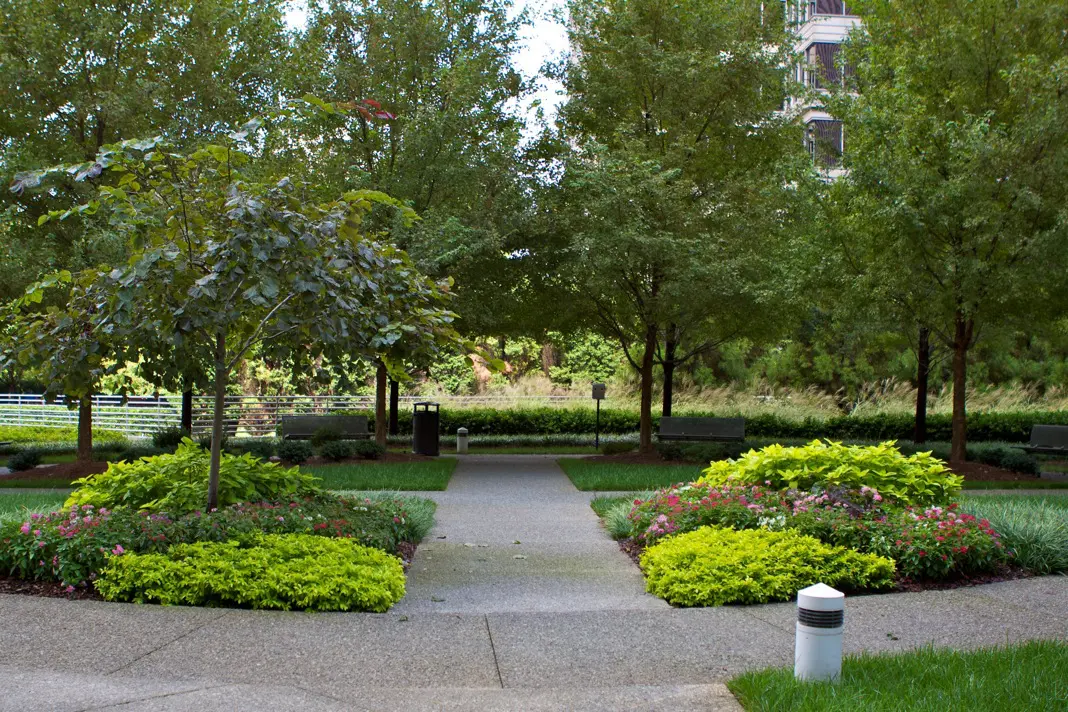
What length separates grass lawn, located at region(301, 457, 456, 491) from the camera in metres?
13.2

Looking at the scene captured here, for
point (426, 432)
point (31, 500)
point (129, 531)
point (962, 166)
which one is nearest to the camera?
point (129, 531)

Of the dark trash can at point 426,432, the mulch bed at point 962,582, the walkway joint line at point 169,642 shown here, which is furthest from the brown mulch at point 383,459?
the mulch bed at point 962,582

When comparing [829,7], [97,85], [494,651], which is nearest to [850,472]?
[494,651]

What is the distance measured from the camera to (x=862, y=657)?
17.1 feet

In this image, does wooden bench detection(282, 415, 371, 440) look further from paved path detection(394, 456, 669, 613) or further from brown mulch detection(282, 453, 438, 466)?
paved path detection(394, 456, 669, 613)

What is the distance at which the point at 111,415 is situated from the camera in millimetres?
25391

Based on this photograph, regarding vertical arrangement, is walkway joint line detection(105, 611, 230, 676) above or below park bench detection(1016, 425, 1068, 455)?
below

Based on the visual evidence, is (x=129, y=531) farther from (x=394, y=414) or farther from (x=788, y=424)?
(x=788, y=424)

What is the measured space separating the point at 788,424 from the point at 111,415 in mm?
17120

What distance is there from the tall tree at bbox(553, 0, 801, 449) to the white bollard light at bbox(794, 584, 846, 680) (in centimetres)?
1115

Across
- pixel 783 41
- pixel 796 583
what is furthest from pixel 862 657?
→ pixel 783 41

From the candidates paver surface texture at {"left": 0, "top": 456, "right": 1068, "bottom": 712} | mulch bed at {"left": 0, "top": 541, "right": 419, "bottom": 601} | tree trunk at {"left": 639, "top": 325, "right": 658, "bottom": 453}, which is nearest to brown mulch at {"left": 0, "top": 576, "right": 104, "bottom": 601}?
mulch bed at {"left": 0, "top": 541, "right": 419, "bottom": 601}

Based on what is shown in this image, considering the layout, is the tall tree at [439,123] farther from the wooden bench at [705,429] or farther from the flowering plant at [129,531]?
the flowering plant at [129,531]

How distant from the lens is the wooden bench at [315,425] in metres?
19.4
